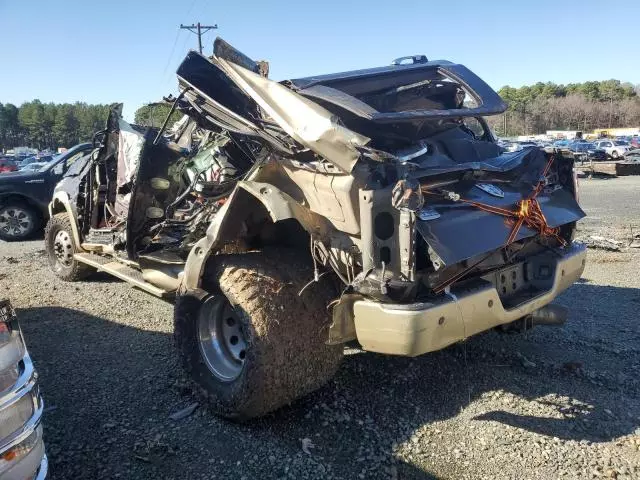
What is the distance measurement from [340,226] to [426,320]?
0.72 m

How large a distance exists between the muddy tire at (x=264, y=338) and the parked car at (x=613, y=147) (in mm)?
41068

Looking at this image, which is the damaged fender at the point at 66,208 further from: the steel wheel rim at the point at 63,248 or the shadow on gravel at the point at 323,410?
the shadow on gravel at the point at 323,410

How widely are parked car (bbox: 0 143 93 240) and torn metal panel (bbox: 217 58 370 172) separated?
8.81m

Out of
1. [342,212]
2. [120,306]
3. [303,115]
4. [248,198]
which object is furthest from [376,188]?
[120,306]

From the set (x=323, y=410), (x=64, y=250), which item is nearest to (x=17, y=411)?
(x=323, y=410)

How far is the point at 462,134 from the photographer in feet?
15.3

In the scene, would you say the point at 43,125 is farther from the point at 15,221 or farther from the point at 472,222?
the point at 472,222

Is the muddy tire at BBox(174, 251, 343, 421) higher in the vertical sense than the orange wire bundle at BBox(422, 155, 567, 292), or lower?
lower

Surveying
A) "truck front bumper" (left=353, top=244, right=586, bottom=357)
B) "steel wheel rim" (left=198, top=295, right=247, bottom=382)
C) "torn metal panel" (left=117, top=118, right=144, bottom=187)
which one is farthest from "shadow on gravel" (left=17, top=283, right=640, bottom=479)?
"torn metal panel" (left=117, top=118, right=144, bottom=187)

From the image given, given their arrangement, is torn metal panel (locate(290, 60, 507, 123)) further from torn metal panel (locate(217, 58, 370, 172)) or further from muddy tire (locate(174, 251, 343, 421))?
muddy tire (locate(174, 251, 343, 421))

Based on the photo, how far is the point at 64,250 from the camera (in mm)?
7410

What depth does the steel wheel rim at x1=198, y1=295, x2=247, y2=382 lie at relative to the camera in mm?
3891

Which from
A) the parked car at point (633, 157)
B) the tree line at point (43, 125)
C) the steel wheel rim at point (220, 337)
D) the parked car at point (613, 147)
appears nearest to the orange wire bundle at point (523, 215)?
the steel wheel rim at point (220, 337)

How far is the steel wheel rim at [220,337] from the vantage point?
3.89m
